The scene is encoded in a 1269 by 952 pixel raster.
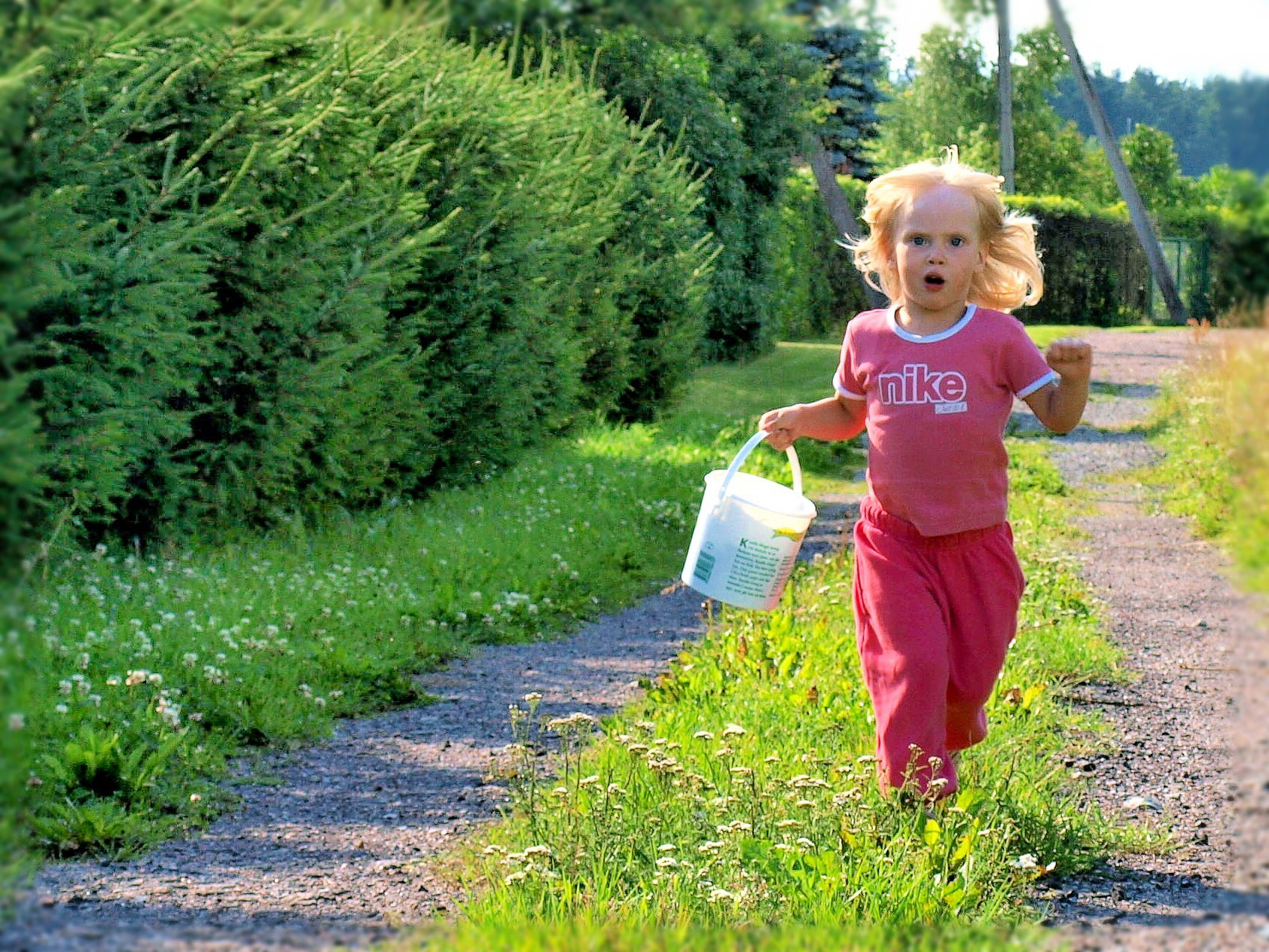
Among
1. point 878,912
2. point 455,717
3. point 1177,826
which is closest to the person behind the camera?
point 878,912

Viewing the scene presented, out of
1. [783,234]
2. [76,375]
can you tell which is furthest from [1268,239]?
[783,234]

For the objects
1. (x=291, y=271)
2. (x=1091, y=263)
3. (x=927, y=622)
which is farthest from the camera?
(x=291, y=271)

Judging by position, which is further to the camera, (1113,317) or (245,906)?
(245,906)

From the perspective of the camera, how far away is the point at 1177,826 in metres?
3.44

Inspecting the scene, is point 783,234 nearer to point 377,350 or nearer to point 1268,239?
point 377,350

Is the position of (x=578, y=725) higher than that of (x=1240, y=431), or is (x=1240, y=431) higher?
(x=1240, y=431)

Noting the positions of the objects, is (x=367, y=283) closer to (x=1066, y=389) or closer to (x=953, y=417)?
(x=953, y=417)

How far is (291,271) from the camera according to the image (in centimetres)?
600

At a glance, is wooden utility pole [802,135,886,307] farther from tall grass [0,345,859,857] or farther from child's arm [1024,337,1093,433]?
tall grass [0,345,859,857]

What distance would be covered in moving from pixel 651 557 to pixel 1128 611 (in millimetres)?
2574

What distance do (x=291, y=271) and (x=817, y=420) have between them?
336 centimetres

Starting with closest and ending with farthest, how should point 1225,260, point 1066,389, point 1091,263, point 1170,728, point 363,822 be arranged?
point 1225,260 → point 1091,263 → point 1066,389 → point 363,822 → point 1170,728

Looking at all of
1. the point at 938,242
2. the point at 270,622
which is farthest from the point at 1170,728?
the point at 270,622

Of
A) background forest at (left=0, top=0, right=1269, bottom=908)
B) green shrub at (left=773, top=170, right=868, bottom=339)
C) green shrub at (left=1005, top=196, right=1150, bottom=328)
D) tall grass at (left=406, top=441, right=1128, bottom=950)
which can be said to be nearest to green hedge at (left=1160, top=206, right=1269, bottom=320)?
background forest at (left=0, top=0, right=1269, bottom=908)
